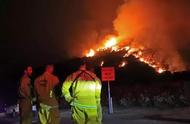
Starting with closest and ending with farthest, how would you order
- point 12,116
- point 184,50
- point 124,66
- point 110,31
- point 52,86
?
point 52,86
point 12,116
point 124,66
point 184,50
point 110,31

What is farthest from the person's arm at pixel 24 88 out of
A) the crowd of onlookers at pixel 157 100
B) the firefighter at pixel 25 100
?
the crowd of onlookers at pixel 157 100

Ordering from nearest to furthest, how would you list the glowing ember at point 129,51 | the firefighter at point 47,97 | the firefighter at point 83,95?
the firefighter at point 83,95
the firefighter at point 47,97
the glowing ember at point 129,51

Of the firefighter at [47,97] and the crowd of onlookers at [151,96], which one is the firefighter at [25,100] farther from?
the crowd of onlookers at [151,96]

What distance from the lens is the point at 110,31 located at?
5397 centimetres

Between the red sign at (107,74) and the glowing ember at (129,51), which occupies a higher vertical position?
the glowing ember at (129,51)

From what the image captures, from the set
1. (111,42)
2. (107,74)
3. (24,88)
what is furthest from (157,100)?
(24,88)

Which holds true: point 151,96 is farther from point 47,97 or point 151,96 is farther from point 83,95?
point 83,95

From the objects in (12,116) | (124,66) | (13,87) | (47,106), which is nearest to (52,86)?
(47,106)

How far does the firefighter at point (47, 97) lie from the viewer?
14008mm

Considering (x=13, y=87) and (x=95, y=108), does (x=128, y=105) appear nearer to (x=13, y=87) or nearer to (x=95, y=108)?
(x=13, y=87)

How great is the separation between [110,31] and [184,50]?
7.97m

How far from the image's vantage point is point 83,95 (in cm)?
1150

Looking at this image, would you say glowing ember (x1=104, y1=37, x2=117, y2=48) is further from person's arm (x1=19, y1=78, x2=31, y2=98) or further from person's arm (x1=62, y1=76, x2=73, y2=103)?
person's arm (x1=62, y1=76, x2=73, y2=103)

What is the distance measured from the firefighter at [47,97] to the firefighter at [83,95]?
2536 millimetres
